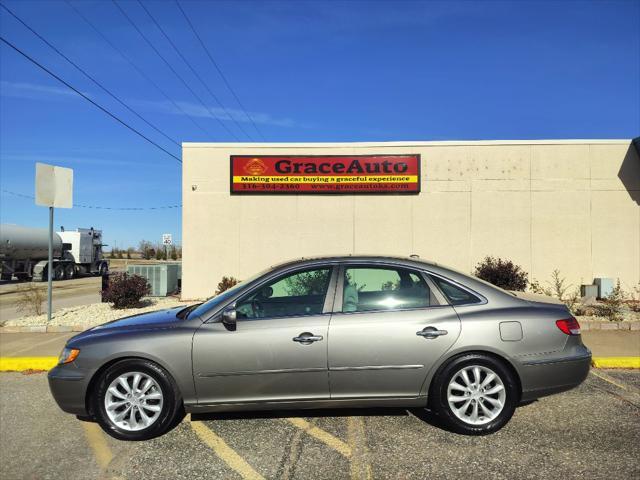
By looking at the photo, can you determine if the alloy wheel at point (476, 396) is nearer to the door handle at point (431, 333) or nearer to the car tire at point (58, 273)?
the door handle at point (431, 333)

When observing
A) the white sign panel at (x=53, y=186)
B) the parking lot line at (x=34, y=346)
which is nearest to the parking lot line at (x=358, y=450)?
the parking lot line at (x=34, y=346)

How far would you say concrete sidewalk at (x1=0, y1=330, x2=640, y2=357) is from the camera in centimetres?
695

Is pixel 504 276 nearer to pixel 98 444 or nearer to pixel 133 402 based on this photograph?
pixel 133 402

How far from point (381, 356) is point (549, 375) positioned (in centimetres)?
142

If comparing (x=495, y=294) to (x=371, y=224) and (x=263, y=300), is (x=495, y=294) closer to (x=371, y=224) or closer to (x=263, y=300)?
(x=263, y=300)

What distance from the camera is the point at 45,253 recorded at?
28.7 meters

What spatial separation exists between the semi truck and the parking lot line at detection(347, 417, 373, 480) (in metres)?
23.3

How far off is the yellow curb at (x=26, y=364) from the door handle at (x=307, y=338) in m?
4.30

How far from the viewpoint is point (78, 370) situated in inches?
159

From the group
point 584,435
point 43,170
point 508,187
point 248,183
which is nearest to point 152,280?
point 248,183

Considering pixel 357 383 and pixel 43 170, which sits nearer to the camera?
pixel 357 383

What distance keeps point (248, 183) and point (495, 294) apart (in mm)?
9546

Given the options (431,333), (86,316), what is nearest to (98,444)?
(431,333)

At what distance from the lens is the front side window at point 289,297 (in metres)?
4.17
